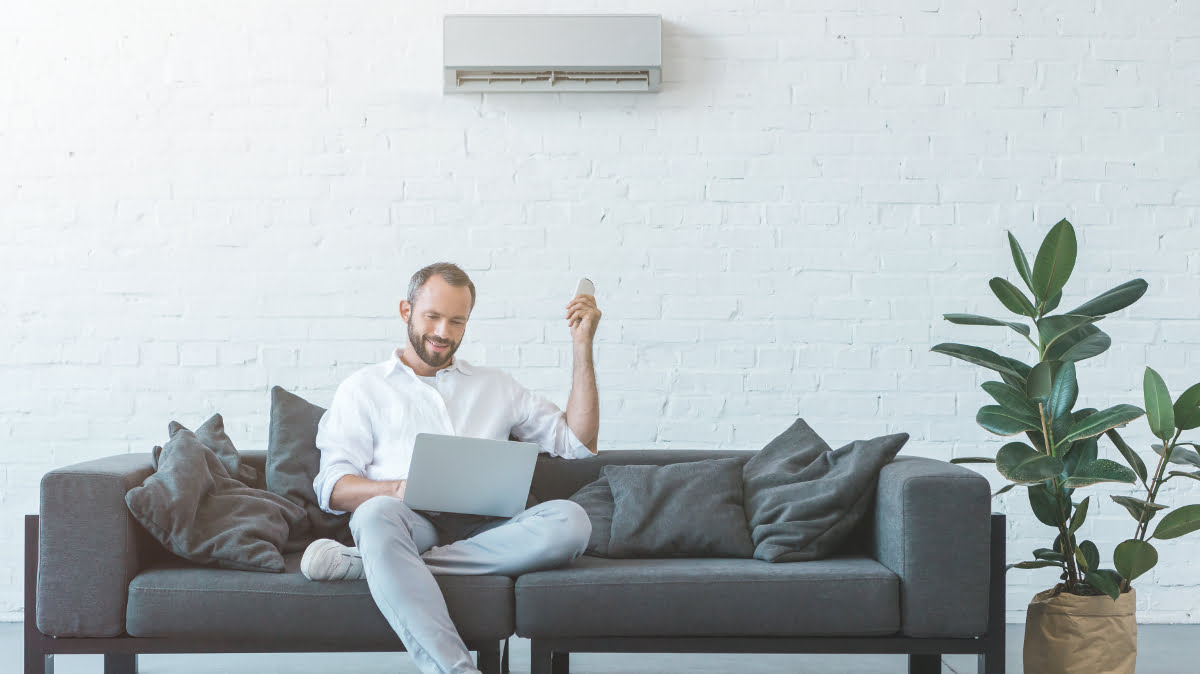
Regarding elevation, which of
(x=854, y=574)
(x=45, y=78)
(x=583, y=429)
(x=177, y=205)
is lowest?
(x=854, y=574)

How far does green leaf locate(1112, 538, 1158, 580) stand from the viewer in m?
2.69

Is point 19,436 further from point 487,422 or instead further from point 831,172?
point 831,172

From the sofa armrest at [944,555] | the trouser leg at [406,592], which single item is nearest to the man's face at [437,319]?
the trouser leg at [406,592]

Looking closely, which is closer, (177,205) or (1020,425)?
(1020,425)

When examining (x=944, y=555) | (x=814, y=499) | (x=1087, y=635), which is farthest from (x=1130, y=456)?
(x=814, y=499)

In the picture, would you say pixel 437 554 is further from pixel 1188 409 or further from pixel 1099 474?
pixel 1188 409

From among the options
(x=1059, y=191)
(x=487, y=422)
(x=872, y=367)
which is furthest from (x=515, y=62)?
(x=1059, y=191)

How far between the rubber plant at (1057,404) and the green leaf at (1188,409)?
102 mm

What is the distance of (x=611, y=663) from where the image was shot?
10.3ft

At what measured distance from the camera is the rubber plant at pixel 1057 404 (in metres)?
2.67

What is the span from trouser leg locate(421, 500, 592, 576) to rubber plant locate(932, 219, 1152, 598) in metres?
1.08

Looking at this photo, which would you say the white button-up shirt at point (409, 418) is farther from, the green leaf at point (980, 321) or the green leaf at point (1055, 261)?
the green leaf at point (1055, 261)

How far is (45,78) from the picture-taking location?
3.58 metres

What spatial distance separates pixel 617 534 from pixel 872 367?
4.29ft
